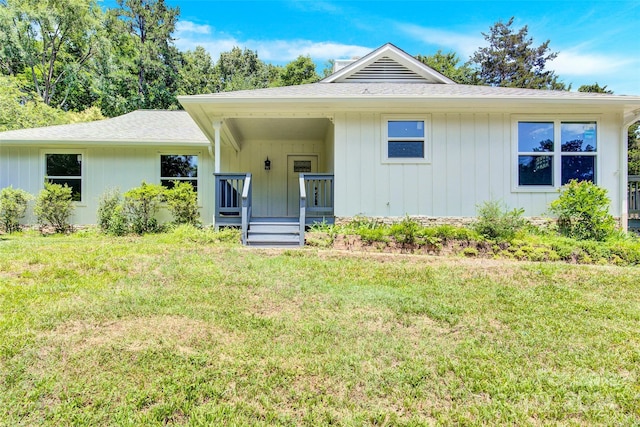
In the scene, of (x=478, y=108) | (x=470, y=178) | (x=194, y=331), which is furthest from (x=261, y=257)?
(x=478, y=108)

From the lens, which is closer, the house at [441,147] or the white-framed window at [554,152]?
the house at [441,147]

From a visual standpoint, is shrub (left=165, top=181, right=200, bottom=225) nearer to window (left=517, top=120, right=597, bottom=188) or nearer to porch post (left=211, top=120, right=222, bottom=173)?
porch post (left=211, top=120, right=222, bottom=173)

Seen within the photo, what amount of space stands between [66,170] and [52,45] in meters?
15.7

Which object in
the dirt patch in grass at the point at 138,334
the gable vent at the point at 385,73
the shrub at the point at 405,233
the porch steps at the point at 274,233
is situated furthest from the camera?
the gable vent at the point at 385,73

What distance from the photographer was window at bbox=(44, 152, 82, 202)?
9.59 metres

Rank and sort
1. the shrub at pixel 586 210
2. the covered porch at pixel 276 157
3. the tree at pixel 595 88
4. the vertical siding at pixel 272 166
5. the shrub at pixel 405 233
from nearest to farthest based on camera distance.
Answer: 1. the shrub at pixel 405 233
2. the shrub at pixel 586 210
3. the covered porch at pixel 276 157
4. the vertical siding at pixel 272 166
5. the tree at pixel 595 88

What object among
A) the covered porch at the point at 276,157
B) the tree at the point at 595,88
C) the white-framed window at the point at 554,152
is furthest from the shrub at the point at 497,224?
the tree at the point at 595,88

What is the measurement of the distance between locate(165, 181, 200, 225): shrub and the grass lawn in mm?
4315

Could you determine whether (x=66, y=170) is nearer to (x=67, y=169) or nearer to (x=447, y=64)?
(x=67, y=169)

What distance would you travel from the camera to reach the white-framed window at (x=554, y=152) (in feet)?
25.8

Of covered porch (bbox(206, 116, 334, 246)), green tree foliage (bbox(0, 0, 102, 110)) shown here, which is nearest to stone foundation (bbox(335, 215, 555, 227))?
covered porch (bbox(206, 116, 334, 246))

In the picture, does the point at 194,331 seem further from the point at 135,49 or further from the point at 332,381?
the point at 135,49

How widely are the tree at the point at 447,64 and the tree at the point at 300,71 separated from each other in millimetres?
7720

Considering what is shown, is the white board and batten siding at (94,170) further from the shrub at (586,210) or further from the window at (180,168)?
the shrub at (586,210)
